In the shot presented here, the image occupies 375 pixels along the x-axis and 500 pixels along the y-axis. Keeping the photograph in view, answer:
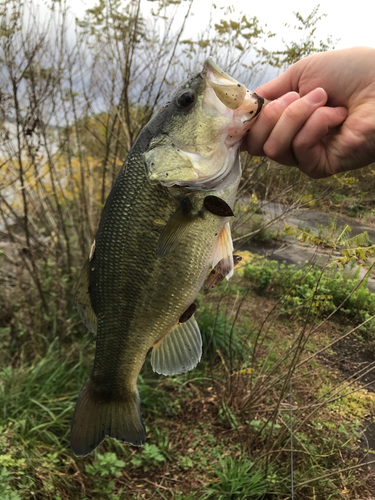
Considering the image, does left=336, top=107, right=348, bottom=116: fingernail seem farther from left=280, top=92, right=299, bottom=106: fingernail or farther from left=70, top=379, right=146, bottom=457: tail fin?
left=70, top=379, right=146, bottom=457: tail fin

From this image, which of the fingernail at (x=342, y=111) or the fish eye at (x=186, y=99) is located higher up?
the fingernail at (x=342, y=111)

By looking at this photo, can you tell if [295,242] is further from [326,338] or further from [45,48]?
[45,48]

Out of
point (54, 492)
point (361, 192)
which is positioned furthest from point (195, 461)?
point (361, 192)

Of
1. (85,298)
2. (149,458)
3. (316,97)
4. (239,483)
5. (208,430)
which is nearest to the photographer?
(316,97)

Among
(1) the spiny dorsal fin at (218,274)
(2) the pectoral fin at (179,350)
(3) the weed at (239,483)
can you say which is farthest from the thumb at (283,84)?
(3) the weed at (239,483)

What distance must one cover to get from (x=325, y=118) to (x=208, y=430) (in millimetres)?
2977

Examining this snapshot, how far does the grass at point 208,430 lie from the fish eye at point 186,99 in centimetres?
150

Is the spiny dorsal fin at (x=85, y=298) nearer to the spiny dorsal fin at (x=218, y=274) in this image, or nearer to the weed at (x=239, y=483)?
the spiny dorsal fin at (x=218, y=274)

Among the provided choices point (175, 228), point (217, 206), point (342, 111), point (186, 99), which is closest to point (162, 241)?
point (175, 228)

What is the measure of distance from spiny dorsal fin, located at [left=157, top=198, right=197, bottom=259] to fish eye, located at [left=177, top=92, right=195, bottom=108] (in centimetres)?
34

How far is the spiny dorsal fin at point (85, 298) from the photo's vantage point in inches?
54.3

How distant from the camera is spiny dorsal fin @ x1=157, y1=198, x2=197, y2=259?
1.16 metres

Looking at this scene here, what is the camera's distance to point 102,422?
1.44 metres

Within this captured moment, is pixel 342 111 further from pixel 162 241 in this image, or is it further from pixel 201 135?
pixel 162 241
